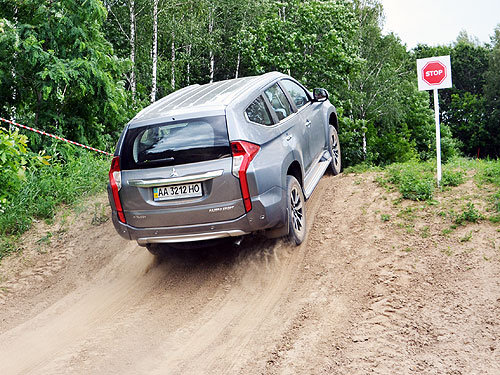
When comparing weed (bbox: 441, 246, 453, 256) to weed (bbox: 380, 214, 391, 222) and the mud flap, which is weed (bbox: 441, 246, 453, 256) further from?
the mud flap

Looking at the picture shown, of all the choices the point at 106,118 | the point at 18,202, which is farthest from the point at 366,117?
the point at 18,202

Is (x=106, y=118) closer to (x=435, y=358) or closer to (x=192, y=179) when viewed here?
(x=192, y=179)

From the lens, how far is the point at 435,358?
382 centimetres

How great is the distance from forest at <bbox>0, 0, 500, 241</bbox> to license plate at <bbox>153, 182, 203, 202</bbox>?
2.57 meters

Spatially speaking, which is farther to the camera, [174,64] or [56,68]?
[174,64]

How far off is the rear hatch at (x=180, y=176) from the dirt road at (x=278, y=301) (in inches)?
37.2

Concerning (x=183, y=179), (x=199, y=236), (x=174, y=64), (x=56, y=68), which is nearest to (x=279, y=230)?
(x=199, y=236)

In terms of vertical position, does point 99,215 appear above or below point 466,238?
above

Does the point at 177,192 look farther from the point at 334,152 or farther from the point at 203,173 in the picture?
the point at 334,152

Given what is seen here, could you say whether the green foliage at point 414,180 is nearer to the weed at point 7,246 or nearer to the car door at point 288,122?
the car door at point 288,122

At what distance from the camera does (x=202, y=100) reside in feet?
18.4

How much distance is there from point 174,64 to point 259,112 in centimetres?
2054

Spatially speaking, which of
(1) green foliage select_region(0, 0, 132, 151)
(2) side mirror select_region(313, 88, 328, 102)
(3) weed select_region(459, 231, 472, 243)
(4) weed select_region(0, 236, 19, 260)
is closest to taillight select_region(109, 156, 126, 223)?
(4) weed select_region(0, 236, 19, 260)

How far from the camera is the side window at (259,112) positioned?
5.48 m
